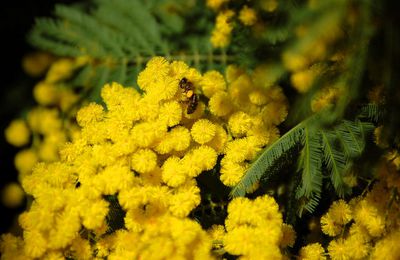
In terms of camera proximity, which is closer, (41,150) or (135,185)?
(135,185)

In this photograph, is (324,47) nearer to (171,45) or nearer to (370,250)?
(370,250)

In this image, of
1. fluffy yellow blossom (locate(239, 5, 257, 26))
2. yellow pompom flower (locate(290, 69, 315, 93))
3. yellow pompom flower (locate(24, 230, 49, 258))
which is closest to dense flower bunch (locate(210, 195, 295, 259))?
yellow pompom flower (locate(290, 69, 315, 93))

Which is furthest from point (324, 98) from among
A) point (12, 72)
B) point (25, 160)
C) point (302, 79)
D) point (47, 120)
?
point (12, 72)

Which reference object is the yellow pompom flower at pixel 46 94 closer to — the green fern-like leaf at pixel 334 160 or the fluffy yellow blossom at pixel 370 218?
the green fern-like leaf at pixel 334 160

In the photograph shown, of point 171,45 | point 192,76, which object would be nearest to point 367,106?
point 192,76

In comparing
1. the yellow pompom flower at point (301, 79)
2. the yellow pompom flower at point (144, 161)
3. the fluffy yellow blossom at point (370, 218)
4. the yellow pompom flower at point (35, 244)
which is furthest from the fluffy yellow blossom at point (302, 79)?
the yellow pompom flower at point (35, 244)

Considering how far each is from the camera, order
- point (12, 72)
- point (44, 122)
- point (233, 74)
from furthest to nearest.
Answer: point (12, 72) → point (44, 122) → point (233, 74)

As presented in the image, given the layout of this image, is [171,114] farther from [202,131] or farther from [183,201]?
[183,201]
